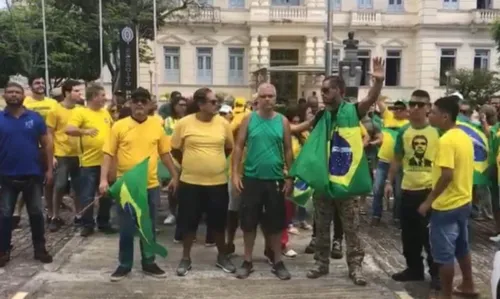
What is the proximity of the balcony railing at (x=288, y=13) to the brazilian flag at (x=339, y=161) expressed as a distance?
30.2 m

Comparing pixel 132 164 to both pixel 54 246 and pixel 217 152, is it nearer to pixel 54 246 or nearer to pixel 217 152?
pixel 217 152

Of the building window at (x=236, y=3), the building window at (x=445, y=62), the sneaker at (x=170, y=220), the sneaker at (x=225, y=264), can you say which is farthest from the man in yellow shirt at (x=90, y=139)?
the building window at (x=445, y=62)

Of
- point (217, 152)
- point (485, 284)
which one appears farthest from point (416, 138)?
point (217, 152)

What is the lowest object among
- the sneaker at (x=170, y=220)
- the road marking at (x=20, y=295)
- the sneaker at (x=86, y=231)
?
the sneaker at (x=170, y=220)

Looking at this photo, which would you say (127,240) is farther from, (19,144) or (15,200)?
(19,144)

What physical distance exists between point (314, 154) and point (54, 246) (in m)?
3.54

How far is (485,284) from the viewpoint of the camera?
20.4 ft

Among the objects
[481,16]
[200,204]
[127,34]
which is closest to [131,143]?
[200,204]

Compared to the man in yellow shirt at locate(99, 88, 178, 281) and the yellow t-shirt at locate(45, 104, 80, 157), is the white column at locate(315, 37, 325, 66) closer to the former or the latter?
the yellow t-shirt at locate(45, 104, 80, 157)

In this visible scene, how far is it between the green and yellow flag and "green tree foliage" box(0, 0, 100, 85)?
22326 mm

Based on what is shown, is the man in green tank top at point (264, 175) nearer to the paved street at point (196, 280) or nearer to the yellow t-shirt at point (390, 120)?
the paved street at point (196, 280)

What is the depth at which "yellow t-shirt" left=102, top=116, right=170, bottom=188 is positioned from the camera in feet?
21.2

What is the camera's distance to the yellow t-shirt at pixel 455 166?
16.9ft

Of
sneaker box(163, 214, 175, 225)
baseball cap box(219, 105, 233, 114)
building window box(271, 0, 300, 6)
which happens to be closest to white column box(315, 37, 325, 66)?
building window box(271, 0, 300, 6)
